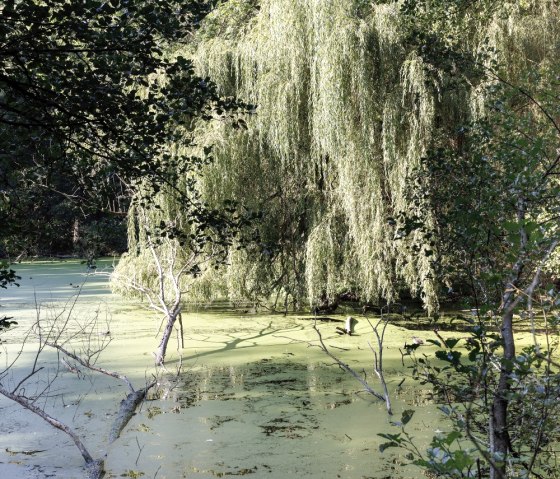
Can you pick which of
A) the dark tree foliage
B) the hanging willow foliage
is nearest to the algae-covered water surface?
the hanging willow foliage

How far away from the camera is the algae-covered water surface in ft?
12.6

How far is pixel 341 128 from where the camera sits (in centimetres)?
709

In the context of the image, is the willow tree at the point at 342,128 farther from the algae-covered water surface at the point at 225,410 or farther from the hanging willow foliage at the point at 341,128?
Answer: the algae-covered water surface at the point at 225,410

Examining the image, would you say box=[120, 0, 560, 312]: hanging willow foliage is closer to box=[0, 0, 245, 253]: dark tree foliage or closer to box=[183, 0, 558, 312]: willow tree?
box=[183, 0, 558, 312]: willow tree

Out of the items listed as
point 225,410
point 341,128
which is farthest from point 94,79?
point 341,128

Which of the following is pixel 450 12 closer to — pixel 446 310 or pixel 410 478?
pixel 410 478

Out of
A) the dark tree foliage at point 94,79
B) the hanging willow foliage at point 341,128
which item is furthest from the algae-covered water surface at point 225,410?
the dark tree foliage at point 94,79

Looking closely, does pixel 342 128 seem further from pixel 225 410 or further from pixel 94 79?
pixel 94 79

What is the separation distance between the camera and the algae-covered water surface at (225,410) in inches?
151

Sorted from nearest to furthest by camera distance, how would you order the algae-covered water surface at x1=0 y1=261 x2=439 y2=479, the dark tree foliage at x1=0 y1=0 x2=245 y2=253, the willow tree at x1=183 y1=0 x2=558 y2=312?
the dark tree foliage at x1=0 y1=0 x2=245 y2=253, the algae-covered water surface at x1=0 y1=261 x2=439 y2=479, the willow tree at x1=183 y1=0 x2=558 y2=312

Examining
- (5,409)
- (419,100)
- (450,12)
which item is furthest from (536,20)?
(5,409)

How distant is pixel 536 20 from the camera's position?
7301mm

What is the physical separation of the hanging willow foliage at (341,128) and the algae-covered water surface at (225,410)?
71 cm

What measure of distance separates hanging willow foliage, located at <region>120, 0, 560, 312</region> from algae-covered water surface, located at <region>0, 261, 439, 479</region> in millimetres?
714
